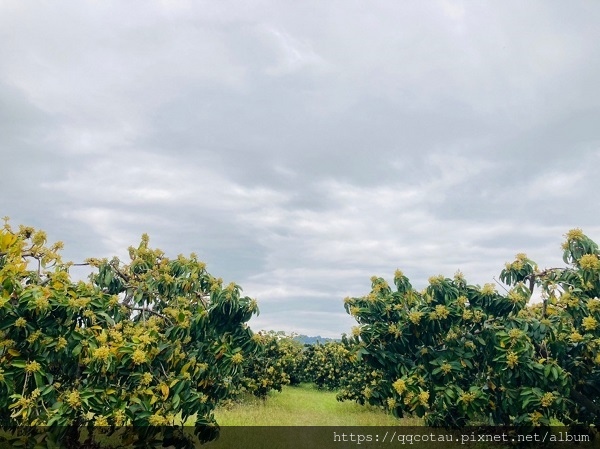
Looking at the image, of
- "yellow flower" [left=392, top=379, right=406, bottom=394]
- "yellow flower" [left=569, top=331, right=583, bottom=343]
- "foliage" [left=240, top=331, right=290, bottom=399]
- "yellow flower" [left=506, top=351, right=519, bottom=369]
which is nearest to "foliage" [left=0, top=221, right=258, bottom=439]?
"yellow flower" [left=392, top=379, right=406, bottom=394]

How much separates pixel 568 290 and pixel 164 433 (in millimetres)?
8090

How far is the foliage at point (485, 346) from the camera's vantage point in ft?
29.0

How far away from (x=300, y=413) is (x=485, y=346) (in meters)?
9.46

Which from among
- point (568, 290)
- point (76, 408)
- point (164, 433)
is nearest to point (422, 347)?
point (568, 290)

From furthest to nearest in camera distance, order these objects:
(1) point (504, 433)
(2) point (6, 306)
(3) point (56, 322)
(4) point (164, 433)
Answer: (1) point (504, 433), (4) point (164, 433), (3) point (56, 322), (2) point (6, 306)

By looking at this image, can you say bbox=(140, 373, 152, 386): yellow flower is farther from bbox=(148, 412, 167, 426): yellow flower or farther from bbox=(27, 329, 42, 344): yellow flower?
bbox=(27, 329, 42, 344): yellow flower

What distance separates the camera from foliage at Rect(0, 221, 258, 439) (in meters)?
6.09

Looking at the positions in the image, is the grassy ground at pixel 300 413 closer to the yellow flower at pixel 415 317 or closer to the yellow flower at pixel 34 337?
the yellow flower at pixel 415 317

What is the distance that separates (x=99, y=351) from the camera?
6.17 metres

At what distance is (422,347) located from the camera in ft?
31.3

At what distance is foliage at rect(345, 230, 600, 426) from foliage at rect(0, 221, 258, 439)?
2.87 metres

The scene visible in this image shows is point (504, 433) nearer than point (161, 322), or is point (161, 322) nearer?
point (161, 322)

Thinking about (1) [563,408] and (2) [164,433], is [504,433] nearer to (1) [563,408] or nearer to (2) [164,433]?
(1) [563,408]

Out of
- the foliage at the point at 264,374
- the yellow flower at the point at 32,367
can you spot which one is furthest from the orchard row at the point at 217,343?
the foliage at the point at 264,374
